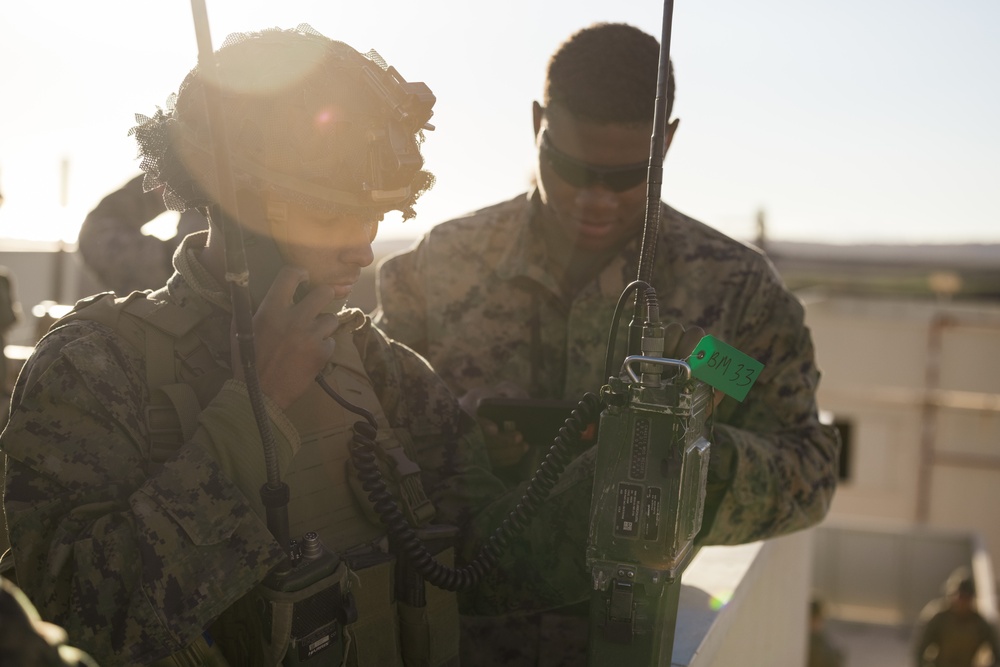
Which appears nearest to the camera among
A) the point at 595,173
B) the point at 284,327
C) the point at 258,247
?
the point at 284,327

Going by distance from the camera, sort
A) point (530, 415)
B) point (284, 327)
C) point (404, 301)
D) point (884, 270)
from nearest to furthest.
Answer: point (284, 327)
point (530, 415)
point (404, 301)
point (884, 270)

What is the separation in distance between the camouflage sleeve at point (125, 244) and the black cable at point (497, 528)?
7.86ft

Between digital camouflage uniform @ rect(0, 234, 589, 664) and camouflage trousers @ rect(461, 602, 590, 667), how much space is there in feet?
4.45

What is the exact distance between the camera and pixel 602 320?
3.48m

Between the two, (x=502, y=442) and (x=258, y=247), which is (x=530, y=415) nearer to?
(x=502, y=442)

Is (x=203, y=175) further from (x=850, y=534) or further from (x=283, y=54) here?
(x=850, y=534)

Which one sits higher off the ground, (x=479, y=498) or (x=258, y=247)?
(x=258, y=247)

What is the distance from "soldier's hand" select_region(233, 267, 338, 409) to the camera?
6.75 feet

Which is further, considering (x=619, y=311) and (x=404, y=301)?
(x=404, y=301)

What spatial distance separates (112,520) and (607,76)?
2.08m

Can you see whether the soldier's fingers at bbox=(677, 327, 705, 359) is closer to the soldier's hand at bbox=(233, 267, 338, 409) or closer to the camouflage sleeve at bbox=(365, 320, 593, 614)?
the camouflage sleeve at bbox=(365, 320, 593, 614)

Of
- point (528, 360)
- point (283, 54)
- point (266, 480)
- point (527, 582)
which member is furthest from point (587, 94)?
point (266, 480)

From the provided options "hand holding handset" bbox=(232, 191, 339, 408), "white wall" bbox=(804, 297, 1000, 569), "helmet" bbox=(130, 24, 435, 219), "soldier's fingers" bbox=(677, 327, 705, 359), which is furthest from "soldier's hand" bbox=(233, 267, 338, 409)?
"white wall" bbox=(804, 297, 1000, 569)

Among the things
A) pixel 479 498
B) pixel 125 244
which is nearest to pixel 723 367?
pixel 479 498
